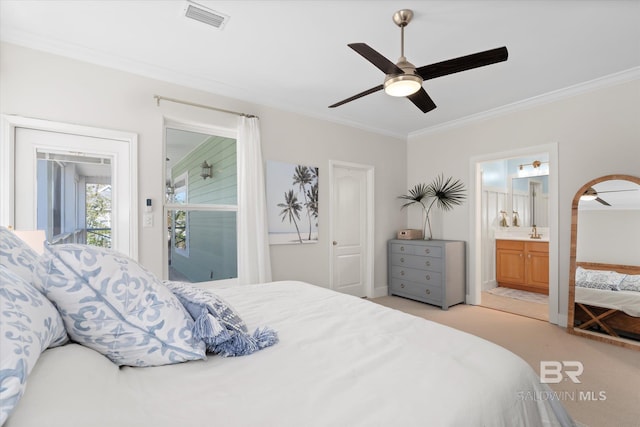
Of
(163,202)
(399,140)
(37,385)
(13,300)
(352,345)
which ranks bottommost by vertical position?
(352,345)

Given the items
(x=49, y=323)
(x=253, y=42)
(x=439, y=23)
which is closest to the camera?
(x=49, y=323)

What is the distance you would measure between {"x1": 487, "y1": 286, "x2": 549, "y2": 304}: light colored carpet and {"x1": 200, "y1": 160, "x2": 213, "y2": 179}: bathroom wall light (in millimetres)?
4693

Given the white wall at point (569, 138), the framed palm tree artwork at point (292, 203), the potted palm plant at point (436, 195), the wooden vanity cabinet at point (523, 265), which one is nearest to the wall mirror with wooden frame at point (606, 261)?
the white wall at point (569, 138)

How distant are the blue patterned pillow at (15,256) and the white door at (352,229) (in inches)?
132

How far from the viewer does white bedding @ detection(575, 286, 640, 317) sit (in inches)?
112

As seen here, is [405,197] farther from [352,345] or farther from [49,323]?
[49,323]

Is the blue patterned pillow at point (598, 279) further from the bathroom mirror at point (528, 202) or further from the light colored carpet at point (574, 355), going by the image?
the bathroom mirror at point (528, 202)

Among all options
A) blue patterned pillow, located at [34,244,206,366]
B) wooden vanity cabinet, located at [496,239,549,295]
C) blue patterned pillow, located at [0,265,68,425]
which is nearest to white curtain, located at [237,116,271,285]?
blue patterned pillow, located at [34,244,206,366]

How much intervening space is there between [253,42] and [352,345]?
243 cm

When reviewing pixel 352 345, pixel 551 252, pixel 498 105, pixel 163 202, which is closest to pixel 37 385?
pixel 352 345

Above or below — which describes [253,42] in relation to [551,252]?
above

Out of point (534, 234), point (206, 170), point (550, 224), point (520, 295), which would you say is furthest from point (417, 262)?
point (206, 170)

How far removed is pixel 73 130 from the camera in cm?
254

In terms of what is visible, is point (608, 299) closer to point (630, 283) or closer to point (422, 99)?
point (630, 283)
